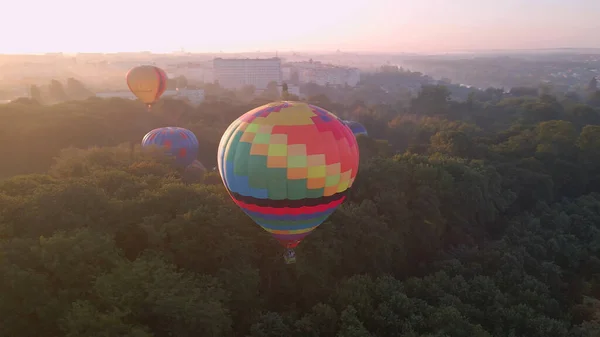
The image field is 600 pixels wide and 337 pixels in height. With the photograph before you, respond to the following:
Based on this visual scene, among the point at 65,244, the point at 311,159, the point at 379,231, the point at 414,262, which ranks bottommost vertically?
the point at 414,262

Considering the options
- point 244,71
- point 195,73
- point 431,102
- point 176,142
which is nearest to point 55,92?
point 176,142

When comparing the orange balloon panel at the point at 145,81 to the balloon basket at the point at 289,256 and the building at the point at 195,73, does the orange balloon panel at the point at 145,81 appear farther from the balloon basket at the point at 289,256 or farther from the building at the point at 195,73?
the building at the point at 195,73

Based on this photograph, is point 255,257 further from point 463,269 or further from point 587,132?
point 587,132

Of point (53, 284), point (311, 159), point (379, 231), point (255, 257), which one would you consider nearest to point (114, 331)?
point (53, 284)

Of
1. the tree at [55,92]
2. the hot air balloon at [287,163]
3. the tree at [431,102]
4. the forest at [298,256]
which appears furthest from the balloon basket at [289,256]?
the tree at [55,92]

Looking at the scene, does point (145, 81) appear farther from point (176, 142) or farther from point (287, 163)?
point (287, 163)

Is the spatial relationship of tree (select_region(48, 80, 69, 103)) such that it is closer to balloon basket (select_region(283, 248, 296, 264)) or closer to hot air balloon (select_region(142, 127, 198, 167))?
hot air balloon (select_region(142, 127, 198, 167))
